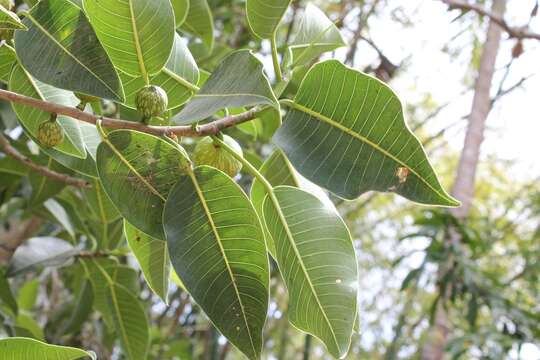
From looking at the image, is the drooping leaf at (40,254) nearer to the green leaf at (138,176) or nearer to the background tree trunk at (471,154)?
the green leaf at (138,176)

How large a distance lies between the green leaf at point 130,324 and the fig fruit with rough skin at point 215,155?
1.94 feet

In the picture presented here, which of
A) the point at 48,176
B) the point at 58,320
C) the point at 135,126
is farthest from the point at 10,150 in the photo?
the point at 58,320

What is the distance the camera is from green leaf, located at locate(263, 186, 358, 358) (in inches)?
32.3

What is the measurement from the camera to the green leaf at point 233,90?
71 cm

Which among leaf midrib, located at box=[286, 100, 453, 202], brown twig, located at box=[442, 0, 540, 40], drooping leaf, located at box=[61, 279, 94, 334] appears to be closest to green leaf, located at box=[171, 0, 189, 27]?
leaf midrib, located at box=[286, 100, 453, 202]

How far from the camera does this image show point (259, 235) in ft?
2.65

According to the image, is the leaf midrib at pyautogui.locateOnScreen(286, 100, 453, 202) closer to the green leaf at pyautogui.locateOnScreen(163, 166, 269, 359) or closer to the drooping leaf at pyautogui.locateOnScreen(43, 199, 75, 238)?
the green leaf at pyautogui.locateOnScreen(163, 166, 269, 359)

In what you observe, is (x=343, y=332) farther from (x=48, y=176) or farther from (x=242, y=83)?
(x=48, y=176)

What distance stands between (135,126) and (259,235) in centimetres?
17

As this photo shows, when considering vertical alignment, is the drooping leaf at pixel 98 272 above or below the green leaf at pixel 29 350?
below

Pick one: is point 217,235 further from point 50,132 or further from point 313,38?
point 313,38

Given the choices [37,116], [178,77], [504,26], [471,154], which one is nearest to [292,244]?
[178,77]

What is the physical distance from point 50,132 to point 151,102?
6.0 inches

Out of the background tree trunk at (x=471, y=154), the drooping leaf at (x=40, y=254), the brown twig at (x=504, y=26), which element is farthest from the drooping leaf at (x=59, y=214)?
the background tree trunk at (x=471, y=154)
